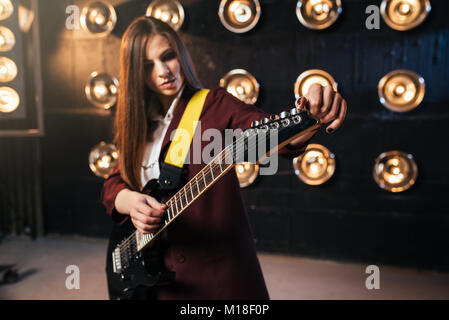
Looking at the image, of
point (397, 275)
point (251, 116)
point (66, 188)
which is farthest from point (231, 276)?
point (66, 188)

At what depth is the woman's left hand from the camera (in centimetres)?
73

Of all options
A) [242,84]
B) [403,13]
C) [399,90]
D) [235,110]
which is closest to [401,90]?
[399,90]

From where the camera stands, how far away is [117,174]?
1287 millimetres

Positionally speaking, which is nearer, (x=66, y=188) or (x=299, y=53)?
(x=299, y=53)

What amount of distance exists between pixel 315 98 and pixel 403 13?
224 cm

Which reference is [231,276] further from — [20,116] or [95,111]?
[95,111]

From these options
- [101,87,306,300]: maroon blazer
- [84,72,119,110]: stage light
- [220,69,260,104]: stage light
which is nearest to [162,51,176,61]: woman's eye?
[101,87,306,300]: maroon blazer

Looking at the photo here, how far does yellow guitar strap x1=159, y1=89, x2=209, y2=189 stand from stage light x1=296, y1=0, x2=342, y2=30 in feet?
5.94

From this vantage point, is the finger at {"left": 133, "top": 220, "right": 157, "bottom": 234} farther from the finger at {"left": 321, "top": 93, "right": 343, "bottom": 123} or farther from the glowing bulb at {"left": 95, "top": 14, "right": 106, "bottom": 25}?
the glowing bulb at {"left": 95, "top": 14, "right": 106, "bottom": 25}

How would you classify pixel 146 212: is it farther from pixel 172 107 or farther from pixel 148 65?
pixel 148 65

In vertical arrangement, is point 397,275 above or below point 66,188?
below

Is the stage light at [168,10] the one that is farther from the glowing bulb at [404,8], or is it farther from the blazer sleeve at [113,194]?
the blazer sleeve at [113,194]
